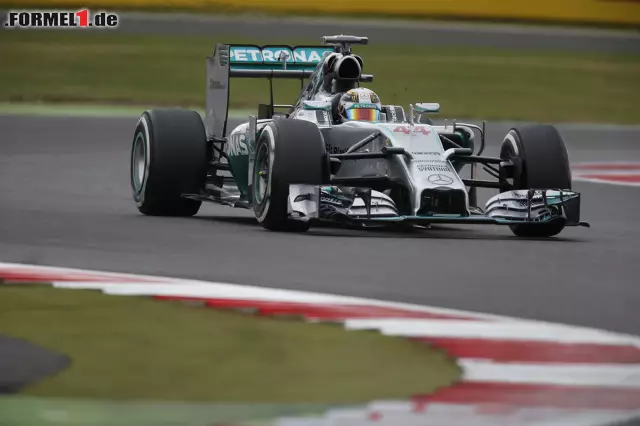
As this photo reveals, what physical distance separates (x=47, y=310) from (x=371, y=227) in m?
5.63

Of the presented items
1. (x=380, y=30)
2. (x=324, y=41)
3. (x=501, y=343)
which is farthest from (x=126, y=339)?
(x=380, y=30)

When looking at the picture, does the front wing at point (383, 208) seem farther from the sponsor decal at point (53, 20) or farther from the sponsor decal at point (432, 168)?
the sponsor decal at point (53, 20)

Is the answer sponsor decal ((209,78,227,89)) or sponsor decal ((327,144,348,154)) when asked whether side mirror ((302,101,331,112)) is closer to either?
sponsor decal ((327,144,348,154))

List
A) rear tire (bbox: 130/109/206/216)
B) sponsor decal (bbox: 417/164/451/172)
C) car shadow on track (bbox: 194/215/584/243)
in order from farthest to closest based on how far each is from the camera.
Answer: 1. rear tire (bbox: 130/109/206/216)
2. car shadow on track (bbox: 194/215/584/243)
3. sponsor decal (bbox: 417/164/451/172)

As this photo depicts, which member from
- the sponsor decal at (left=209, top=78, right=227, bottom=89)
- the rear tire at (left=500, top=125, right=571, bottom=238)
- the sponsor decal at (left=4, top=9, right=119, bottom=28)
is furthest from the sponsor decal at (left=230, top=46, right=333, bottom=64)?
the sponsor decal at (left=4, top=9, right=119, bottom=28)

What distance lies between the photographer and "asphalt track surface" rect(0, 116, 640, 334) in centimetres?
1011

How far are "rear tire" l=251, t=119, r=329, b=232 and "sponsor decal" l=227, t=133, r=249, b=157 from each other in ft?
3.96

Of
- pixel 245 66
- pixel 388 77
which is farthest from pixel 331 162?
pixel 388 77

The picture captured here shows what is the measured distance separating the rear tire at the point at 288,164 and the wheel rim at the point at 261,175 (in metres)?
0.12

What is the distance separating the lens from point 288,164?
521 inches

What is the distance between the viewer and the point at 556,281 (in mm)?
10898

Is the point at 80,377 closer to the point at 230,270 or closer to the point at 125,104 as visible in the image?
the point at 230,270

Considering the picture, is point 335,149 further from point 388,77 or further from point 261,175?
point 388,77

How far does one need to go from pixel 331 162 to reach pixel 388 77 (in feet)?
80.2
